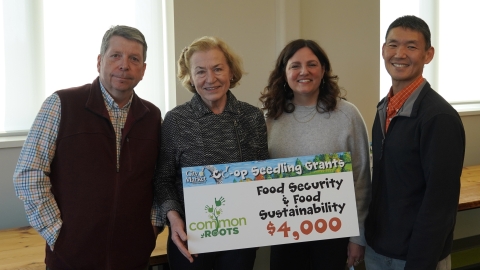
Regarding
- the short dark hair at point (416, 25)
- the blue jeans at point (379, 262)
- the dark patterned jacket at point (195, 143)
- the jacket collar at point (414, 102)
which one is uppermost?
the short dark hair at point (416, 25)

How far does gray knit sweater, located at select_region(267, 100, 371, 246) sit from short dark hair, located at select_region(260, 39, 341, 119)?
4 cm

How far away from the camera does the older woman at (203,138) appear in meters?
1.63

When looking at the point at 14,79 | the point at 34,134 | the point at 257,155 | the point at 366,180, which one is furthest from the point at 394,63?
the point at 14,79

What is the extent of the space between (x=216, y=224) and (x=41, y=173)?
612mm

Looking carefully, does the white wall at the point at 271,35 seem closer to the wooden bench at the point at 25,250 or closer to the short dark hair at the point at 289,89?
the wooden bench at the point at 25,250

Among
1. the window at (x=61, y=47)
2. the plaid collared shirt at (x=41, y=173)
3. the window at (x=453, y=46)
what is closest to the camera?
the plaid collared shirt at (x=41, y=173)

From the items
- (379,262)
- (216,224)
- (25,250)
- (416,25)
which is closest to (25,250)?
(25,250)

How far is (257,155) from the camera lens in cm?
175

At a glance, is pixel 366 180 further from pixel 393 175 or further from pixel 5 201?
pixel 5 201

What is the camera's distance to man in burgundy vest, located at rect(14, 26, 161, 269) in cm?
148

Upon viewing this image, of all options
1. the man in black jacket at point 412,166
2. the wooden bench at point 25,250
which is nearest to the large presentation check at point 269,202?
the man in black jacket at point 412,166

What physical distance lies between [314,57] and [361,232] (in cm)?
73

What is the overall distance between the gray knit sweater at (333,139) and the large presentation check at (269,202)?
141 millimetres

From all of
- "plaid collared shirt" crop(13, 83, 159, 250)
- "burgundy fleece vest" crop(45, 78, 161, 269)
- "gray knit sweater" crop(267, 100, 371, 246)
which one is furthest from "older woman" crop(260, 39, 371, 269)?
"plaid collared shirt" crop(13, 83, 159, 250)
